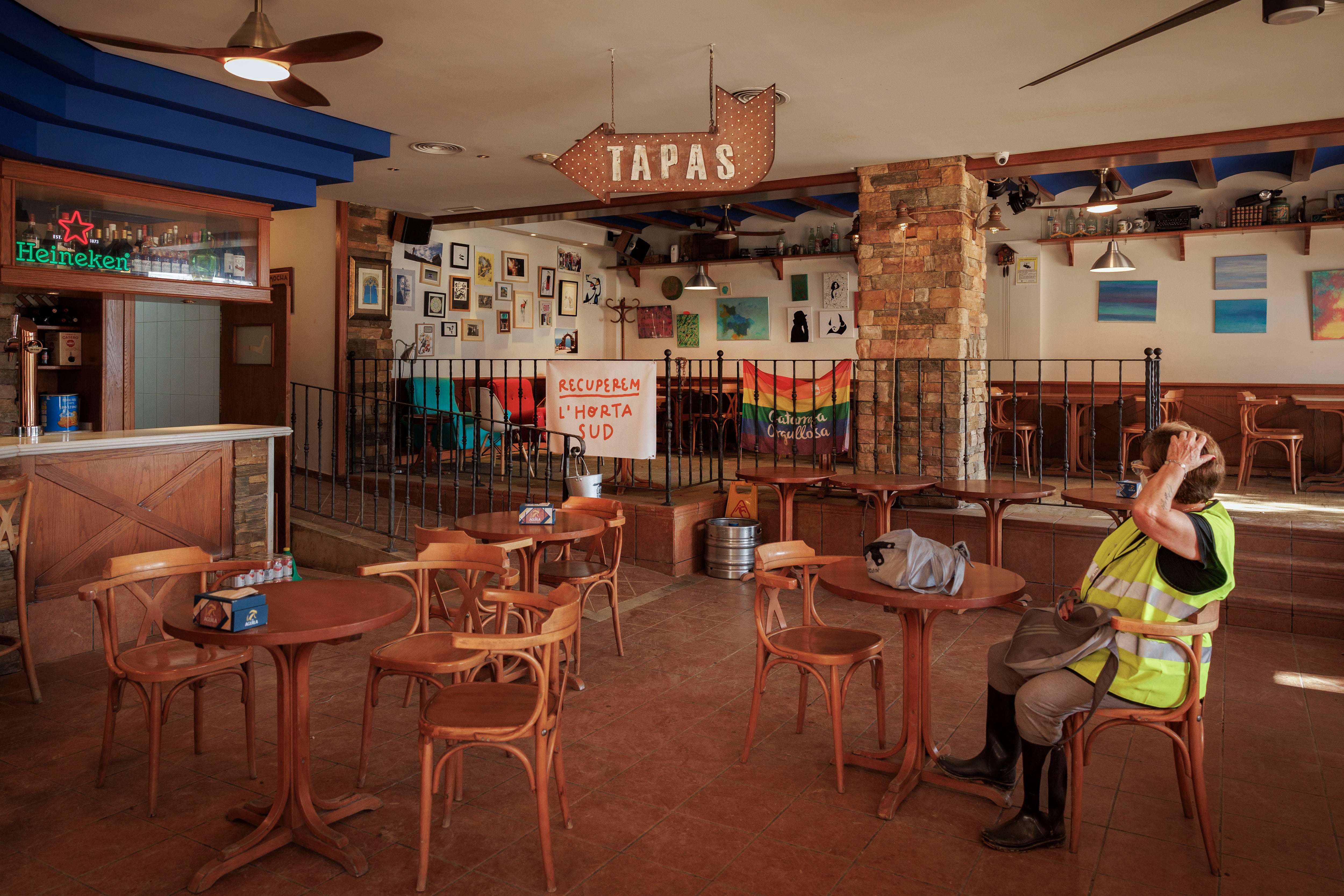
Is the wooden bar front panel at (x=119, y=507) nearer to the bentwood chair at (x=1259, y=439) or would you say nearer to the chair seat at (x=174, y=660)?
the chair seat at (x=174, y=660)

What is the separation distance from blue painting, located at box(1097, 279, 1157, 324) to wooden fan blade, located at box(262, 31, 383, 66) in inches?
327

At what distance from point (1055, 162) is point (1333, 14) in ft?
7.77

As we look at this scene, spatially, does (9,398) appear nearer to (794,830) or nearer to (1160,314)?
(794,830)

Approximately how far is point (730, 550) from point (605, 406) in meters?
1.31

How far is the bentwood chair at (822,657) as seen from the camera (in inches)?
117

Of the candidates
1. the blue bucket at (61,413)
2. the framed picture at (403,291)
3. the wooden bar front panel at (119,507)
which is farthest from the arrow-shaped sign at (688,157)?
the framed picture at (403,291)

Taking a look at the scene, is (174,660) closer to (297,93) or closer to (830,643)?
(830,643)

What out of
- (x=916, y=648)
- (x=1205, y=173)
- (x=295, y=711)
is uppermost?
(x=1205, y=173)

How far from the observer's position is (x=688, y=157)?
157 inches

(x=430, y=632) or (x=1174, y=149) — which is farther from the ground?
(x=1174, y=149)

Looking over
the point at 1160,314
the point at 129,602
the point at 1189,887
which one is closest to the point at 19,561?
the point at 129,602

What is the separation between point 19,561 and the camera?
3.72 meters

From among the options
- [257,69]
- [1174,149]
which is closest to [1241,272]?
[1174,149]

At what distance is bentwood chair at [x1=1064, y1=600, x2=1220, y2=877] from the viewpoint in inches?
96.3
